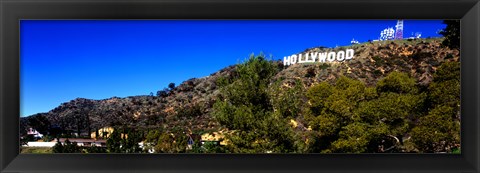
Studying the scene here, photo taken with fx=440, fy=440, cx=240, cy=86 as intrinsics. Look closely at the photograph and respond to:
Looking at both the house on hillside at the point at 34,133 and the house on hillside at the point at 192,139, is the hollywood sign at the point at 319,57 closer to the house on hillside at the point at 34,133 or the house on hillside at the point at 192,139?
the house on hillside at the point at 192,139

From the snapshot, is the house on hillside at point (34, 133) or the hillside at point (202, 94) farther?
the hillside at point (202, 94)

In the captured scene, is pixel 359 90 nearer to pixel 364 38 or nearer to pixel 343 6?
pixel 364 38

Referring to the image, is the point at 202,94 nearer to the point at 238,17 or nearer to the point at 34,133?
the point at 34,133

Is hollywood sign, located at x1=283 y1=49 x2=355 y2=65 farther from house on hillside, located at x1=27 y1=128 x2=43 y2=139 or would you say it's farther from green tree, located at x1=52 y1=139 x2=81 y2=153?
house on hillside, located at x1=27 y1=128 x2=43 y2=139

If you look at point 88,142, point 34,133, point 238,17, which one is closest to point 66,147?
point 88,142

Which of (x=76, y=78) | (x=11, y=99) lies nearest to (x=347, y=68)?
(x=76, y=78)

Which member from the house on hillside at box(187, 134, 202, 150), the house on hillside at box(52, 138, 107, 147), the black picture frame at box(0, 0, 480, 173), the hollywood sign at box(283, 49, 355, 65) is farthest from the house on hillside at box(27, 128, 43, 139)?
the hollywood sign at box(283, 49, 355, 65)

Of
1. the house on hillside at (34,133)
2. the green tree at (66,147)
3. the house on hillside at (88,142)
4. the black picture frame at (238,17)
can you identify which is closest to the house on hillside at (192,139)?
the house on hillside at (88,142)
